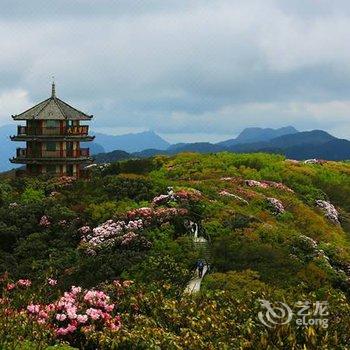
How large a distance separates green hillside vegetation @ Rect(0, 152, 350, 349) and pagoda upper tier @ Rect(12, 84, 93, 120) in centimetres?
1086

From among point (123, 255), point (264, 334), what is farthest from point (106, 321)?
point (123, 255)

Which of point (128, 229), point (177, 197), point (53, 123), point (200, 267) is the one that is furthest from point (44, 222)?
point (53, 123)

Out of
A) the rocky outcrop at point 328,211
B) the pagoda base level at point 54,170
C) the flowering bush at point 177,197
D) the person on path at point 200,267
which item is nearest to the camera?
the person on path at point 200,267

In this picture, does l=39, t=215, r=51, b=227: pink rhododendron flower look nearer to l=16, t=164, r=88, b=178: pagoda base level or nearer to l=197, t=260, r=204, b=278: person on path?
l=197, t=260, r=204, b=278: person on path

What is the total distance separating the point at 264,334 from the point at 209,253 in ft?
37.0

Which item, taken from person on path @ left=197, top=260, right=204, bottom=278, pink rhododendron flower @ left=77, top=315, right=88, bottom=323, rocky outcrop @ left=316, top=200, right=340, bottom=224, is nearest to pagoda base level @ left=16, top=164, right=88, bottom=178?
rocky outcrop @ left=316, top=200, right=340, bottom=224

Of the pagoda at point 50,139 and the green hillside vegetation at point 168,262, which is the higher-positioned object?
the pagoda at point 50,139

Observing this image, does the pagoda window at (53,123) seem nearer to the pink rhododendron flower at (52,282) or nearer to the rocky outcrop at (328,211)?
the rocky outcrop at (328,211)

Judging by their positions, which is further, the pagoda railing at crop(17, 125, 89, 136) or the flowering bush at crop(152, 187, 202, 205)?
the pagoda railing at crop(17, 125, 89, 136)

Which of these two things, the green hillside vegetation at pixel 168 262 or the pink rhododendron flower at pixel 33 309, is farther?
the pink rhododendron flower at pixel 33 309

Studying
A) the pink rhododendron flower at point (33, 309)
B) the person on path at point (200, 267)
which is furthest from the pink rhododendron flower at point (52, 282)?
the pink rhododendron flower at point (33, 309)

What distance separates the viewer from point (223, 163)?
185 ft

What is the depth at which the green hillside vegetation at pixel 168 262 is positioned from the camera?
17.2m

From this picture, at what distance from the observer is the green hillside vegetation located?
17.2 metres
